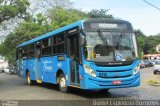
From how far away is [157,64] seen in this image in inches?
1539

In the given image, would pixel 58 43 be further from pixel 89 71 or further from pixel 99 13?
pixel 99 13

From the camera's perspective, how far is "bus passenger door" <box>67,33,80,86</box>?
49.9 ft

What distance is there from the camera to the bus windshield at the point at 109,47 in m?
14.2

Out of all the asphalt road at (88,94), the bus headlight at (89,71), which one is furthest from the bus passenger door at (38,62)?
the bus headlight at (89,71)

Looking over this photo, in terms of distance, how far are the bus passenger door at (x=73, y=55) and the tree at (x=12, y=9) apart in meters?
28.7

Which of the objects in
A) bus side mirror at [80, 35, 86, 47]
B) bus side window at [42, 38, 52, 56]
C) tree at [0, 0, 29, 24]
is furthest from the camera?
tree at [0, 0, 29, 24]

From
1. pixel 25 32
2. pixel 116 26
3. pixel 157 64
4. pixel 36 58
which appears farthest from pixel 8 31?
pixel 116 26

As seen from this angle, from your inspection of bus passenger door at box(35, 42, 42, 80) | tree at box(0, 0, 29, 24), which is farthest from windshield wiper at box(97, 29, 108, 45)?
tree at box(0, 0, 29, 24)

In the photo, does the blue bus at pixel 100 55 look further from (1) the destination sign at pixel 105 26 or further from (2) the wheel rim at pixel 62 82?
(2) the wheel rim at pixel 62 82

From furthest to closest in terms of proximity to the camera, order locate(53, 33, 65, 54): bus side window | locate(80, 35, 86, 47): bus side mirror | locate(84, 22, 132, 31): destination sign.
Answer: locate(53, 33, 65, 54): bus side window < locate(84, 22, 132, 31): destination sign < locate(80, 35, 86, 47): bus side mirror

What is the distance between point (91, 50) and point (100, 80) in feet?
3.85

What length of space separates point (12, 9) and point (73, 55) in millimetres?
29344

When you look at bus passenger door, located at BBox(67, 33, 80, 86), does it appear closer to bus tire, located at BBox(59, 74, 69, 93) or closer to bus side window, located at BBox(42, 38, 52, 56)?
bus tire, located at BBox(59, 74, 69, 93)

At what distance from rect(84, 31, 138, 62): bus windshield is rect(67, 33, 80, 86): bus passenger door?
0.93 meters
